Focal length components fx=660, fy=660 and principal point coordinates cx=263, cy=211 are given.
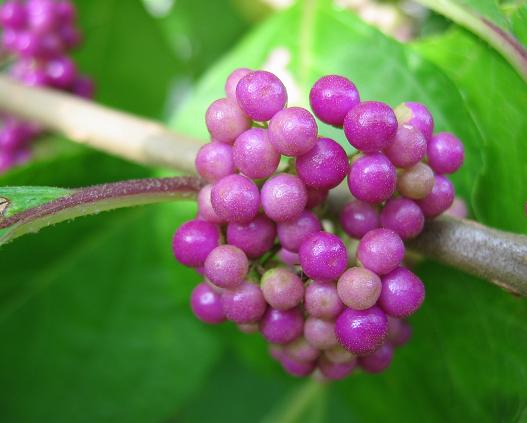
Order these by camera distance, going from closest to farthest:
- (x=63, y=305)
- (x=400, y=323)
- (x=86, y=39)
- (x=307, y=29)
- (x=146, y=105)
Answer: (x=400, y=323) < (x=307, y=29) < (x=63, y=305) < (x=86, y=39) < (x=146, y=105)

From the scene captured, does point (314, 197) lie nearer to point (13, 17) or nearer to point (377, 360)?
point (377, 360)

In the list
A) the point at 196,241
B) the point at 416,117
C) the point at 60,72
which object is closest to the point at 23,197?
the point at 196,241

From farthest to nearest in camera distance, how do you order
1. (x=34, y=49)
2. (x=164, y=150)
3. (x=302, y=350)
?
1. (x=34, y=49)
2. (x=164, y=150)
3. (x=302, y=350)

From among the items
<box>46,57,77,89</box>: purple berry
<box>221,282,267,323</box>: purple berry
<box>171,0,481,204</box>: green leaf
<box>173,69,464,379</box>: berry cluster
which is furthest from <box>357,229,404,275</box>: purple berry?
<box>46,57,77,89</box>: purple berry

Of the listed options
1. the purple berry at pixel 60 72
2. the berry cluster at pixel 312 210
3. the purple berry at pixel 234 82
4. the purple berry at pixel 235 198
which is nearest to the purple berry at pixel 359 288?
the berry cluster at pixel 312 210

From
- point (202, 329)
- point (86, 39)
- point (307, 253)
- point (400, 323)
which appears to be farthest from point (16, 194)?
point (86, 39)

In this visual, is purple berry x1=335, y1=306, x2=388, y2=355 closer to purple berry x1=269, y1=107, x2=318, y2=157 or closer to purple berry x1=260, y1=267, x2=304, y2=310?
purple berry x1=260, y1=267, x2=304, y2=310

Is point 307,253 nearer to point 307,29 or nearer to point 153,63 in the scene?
point 307,29
